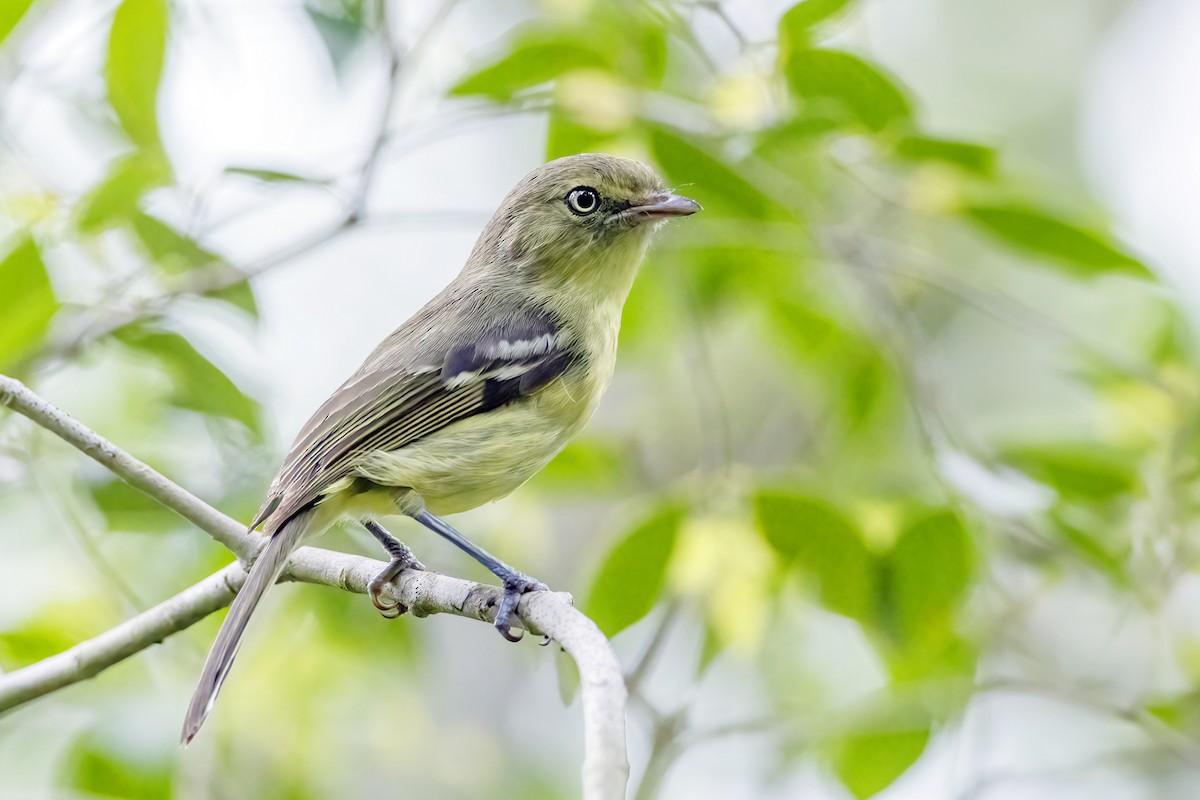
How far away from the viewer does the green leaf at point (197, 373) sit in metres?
3.25

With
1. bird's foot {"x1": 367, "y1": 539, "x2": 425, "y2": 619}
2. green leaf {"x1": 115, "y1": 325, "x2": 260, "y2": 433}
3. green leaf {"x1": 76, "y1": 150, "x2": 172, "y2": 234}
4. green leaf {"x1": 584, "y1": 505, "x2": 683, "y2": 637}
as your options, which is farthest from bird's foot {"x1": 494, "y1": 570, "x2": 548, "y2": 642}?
green leaf {"x1": 76, "y1": 150, "x2": 172, "y2": 234}

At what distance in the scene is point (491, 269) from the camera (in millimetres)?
3789

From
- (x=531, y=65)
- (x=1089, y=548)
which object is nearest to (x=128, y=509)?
(x=531, y=65)

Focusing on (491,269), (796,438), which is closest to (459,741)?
(796,438)

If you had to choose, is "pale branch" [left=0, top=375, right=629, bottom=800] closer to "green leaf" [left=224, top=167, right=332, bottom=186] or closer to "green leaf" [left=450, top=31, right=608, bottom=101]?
"green leaf" [left=224, top=167, right=332, bottom=186]

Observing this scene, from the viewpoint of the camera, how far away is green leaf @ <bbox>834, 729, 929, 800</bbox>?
294 centimetres

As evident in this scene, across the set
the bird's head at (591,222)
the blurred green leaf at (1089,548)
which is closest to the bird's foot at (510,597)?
the bird's head at (591,222)

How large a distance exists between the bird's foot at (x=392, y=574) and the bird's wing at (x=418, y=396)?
0.77 feet

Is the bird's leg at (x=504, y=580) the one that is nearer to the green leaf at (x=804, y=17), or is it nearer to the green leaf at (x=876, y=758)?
the green leaf at (x=876, y=758)

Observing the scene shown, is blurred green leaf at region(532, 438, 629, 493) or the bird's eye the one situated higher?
the bird's eye

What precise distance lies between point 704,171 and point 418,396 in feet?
3.12

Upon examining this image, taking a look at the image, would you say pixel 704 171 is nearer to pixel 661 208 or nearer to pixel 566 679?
pixel 661 208

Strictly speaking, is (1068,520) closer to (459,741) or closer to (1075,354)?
(1075,354)

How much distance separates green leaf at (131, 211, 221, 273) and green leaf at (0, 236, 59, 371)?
0.24m
